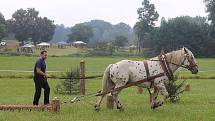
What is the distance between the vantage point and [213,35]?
10694cm

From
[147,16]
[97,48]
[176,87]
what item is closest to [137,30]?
[147,16]

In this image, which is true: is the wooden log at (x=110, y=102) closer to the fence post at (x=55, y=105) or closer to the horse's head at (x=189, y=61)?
the fence post at (x=55, y=105)

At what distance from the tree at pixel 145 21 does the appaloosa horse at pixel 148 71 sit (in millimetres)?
111843

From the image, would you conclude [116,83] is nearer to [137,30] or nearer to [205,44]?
[205,44]

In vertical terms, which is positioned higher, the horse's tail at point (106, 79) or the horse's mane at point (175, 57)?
the horse's mane at point (175, 57)

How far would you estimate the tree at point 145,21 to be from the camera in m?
130

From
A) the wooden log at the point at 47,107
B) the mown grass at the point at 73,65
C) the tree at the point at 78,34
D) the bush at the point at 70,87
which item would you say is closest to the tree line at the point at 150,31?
the tree at the point at 78,34

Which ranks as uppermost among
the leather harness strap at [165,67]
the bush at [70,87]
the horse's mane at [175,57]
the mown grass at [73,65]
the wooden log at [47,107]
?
the horse's mane at [175,57]

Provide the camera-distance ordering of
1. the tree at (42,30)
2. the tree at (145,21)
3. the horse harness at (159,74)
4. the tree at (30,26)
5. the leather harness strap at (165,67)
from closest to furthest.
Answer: the horse harness at (159,74) → the leather harness strap at (165,67) → the tree at (145,21) → the tree at (30,26) → the tree at (42,30)

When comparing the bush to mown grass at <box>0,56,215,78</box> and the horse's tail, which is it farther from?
mown grass at <box>0,56,215,78</box>

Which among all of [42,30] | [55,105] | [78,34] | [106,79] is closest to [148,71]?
[106,79]

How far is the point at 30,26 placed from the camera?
5994 inches

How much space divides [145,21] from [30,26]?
135 ft

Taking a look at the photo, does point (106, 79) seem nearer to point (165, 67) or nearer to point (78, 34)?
point (165, 67)
